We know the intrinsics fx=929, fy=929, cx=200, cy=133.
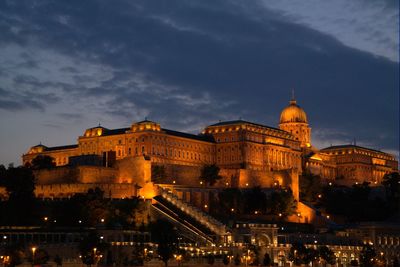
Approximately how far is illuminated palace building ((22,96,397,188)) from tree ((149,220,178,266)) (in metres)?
30.0

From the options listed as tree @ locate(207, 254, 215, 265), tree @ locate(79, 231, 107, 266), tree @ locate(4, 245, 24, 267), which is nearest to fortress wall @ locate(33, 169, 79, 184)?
tree @ locate(207, 254, 215, 265)

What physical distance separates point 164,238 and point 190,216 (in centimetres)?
2097

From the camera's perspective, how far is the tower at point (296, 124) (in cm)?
19400

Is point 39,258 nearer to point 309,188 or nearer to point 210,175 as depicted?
point 210,175

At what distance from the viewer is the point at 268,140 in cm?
17150

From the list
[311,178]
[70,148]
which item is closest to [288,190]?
[311,178]

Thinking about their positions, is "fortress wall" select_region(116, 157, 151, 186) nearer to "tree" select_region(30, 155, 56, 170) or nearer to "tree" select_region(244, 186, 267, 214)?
"tree" select_region(244, 186, 267, 214)

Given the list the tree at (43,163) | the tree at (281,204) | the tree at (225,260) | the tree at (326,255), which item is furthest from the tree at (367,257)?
the tree at (43,163)

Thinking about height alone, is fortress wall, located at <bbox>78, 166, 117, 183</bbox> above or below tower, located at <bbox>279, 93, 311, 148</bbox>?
below

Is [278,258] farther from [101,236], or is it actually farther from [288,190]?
[288,190]

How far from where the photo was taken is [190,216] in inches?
4646

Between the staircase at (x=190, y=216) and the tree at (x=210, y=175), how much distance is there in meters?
20.7

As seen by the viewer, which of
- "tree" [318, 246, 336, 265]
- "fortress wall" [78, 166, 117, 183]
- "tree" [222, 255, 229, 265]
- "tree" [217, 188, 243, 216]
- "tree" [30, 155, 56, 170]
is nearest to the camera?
"tree" [222, 255, 229, 265]

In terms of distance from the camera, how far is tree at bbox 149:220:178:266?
9488 centimetres
